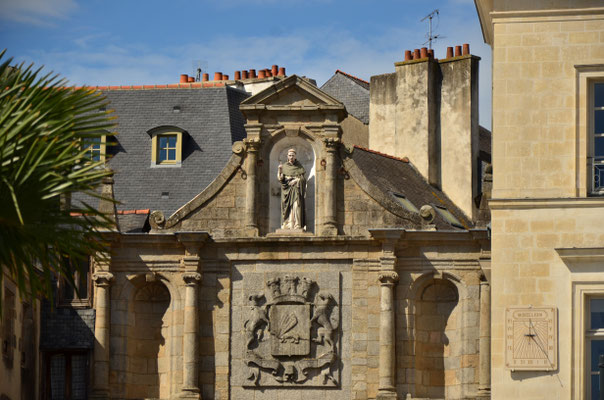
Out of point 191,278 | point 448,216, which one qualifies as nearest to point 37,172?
point 191,278

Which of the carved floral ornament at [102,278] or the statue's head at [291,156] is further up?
the statue's head at [291,156]

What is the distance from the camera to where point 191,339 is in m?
41.6

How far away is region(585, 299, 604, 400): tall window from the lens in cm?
3331

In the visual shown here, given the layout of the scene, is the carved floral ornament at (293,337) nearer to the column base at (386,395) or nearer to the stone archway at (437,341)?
the column base at (386,395)

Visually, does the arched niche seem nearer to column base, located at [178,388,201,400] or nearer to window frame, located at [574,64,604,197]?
column base, located at [178,388,201,400]

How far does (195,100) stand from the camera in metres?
50.8

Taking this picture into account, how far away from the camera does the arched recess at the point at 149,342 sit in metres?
42.2

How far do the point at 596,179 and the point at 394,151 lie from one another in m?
16.8

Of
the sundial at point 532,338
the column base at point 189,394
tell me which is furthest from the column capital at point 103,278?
the sundial at point 532,338

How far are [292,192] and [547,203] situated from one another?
30.9 ft

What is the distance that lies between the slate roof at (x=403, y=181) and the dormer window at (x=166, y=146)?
4.43 meters

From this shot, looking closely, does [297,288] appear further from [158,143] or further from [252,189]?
[158,143]

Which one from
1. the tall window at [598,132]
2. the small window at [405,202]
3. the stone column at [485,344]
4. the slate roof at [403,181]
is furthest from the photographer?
the slate roof at [403,181]

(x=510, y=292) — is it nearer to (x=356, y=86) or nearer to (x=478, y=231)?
(x=478, y=231)
